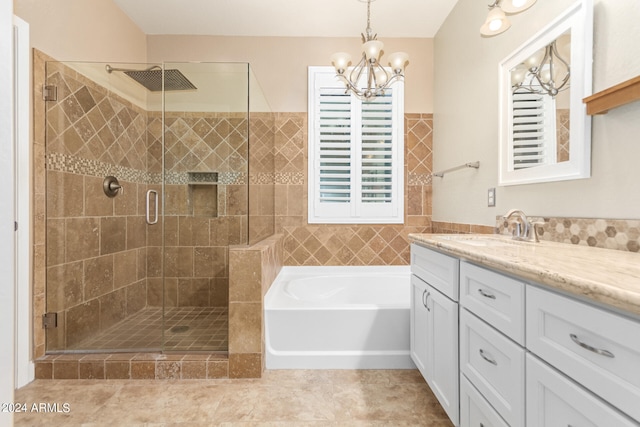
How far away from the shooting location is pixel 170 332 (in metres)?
2.16

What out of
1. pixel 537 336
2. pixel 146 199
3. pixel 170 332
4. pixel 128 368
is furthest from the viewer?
pixel 146 199

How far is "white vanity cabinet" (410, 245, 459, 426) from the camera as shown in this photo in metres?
1.26

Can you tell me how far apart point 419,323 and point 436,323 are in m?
0.25

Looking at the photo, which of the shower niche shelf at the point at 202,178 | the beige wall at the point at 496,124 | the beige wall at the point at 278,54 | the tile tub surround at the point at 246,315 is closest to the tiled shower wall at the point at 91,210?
the shower niche shelf at the point at 202,178

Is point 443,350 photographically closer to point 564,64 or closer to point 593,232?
point 593,232

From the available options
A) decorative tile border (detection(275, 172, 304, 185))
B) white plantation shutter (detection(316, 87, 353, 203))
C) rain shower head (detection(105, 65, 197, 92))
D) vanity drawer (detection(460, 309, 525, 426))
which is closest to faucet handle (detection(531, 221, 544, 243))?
vanity drawer (detection(460, 309, 525, 426))

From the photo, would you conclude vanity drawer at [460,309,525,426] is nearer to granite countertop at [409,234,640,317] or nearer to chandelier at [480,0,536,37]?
granite countertop at [409,234,640,317]

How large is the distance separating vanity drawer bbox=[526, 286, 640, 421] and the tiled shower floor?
179 centimetres

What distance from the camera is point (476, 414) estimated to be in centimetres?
112

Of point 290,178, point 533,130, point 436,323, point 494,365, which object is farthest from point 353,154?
point 494,365

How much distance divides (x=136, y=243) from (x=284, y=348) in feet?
5.38

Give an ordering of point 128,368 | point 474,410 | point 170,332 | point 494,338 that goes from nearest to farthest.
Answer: point 494,338, point 474,410, point 128,368, point 170,332

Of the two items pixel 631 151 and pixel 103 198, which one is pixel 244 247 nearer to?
pixel 103 198

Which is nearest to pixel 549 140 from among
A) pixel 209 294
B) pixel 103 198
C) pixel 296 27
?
pixel 296 27
